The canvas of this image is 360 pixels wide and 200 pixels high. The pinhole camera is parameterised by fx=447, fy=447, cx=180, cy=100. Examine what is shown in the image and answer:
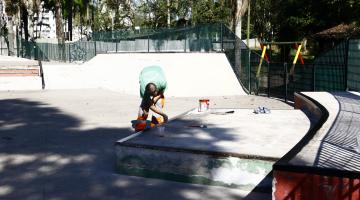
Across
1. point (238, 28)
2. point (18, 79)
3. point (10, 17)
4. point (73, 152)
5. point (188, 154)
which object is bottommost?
Result: point (73, 152)

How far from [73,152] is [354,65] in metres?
8.60

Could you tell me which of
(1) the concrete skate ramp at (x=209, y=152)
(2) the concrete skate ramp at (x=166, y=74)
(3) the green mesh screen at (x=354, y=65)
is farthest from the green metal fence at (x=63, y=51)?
(1) the concrete skate ramp at (x=209, y=152)

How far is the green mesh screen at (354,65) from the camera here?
40.8 ft

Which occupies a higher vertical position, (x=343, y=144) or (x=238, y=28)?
(x=238, y=28)

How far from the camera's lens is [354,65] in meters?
12.7

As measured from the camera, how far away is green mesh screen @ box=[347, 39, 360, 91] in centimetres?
1243

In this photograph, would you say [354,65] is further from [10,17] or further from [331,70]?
[10,17]

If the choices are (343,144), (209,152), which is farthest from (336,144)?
(209,152)

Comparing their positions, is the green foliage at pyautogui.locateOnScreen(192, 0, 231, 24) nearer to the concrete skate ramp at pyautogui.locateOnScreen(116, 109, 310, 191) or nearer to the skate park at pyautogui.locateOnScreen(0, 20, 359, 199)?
the skate park at pyautogui.locateOnScreen(0, 20, 359, 199)

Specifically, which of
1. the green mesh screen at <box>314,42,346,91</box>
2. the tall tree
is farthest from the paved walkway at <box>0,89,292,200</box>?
the tall tree

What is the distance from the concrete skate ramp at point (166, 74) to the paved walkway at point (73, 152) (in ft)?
11.9

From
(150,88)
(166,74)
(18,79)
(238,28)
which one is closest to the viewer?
(150,88)

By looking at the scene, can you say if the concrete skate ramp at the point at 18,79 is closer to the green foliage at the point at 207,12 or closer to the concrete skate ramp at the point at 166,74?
the concrete skate ramp at the point at 166,74

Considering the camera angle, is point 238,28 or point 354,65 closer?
point 354,65
